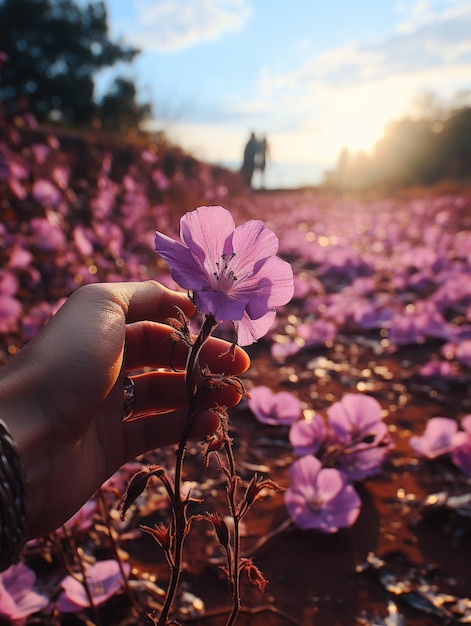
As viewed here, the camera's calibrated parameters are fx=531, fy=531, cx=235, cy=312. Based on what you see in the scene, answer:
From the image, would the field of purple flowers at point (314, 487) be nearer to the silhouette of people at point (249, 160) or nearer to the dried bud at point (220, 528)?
the dried bud at point (220, 528)

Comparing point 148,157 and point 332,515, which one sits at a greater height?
point 148,157

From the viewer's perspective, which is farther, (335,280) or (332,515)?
(335,280)

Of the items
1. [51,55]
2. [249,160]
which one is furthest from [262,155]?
[51,55]

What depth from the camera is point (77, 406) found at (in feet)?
2.82

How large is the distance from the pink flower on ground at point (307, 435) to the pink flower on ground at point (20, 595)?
3.03ft

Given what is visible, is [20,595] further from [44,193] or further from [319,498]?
[44,193]

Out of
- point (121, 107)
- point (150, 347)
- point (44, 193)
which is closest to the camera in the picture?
point (150, 347)

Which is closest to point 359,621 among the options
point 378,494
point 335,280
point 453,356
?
point 378,494

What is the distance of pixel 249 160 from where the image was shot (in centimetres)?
1742

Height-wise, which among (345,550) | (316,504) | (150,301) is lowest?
(345,550)

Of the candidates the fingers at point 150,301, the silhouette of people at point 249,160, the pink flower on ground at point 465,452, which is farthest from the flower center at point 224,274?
the silhouette of people at point 249,160

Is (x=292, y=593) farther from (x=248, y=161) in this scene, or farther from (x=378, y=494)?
(x=248, y=161)

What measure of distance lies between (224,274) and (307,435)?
119 centimetres

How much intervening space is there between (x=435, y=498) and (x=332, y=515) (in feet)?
1.41
